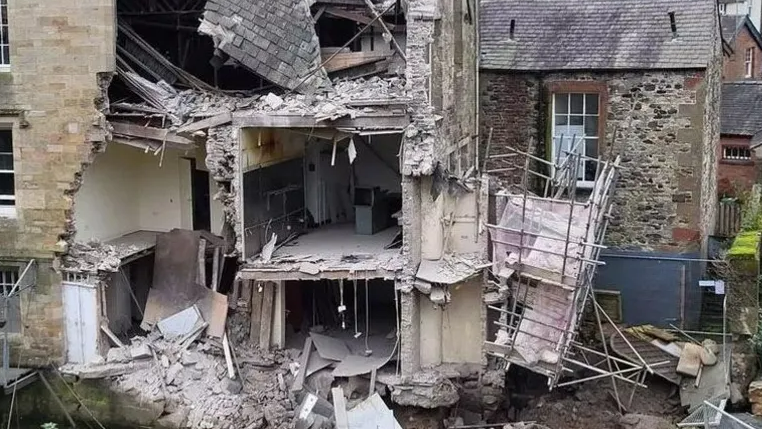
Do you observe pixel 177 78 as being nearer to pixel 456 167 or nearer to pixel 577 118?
pixel 456 167

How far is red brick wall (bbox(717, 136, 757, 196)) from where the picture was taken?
94.2 feet

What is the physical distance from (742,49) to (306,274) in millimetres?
24682

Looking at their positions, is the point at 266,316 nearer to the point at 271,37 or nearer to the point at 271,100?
the point at 271,100

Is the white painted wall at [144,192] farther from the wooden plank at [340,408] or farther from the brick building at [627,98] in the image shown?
the brick building at [627,98]

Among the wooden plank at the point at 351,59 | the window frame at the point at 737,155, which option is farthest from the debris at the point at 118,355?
the window frame at the point at 737,155

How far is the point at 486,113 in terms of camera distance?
21.9 meters

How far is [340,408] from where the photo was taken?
1764 cm

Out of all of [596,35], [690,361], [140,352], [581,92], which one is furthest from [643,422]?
[140,352]

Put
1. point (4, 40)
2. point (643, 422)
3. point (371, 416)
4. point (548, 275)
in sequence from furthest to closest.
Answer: point (4, 40)
point (371, 416)
point (643, 422)
point (548, 275)

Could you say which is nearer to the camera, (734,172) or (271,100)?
(271,100)

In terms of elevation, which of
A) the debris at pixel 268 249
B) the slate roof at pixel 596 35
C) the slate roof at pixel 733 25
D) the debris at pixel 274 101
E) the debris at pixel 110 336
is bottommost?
the debris at pixel 110 336

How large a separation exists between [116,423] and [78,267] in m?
3.11

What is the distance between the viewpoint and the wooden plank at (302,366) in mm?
18309

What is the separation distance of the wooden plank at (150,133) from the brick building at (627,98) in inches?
282
